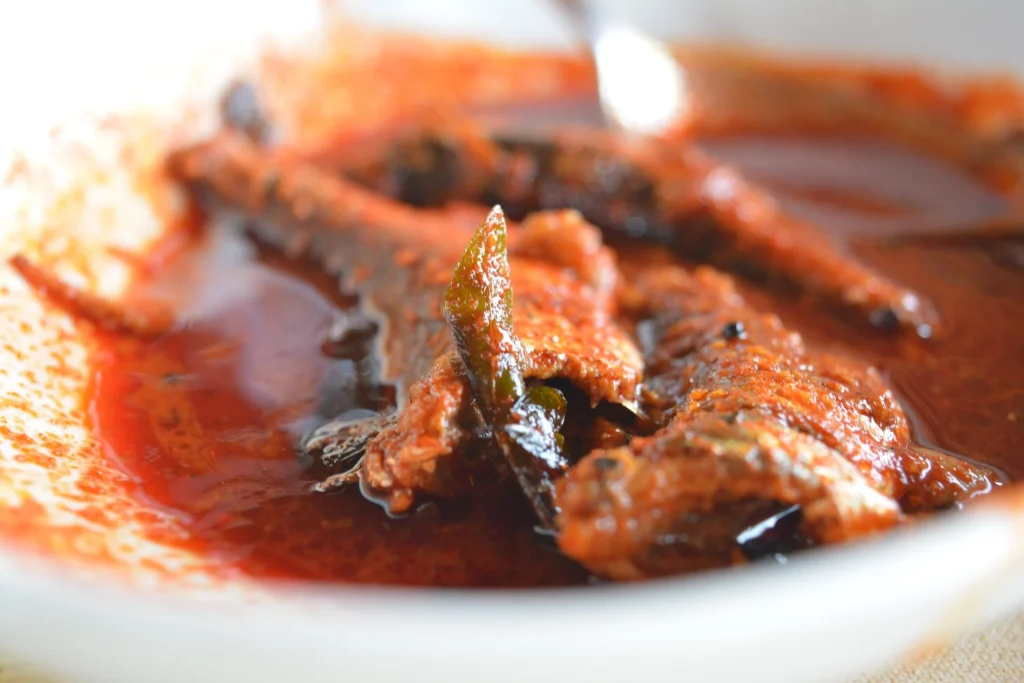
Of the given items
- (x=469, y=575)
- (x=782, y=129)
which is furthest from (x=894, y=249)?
(x=469, y=575)

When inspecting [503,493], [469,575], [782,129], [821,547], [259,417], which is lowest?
[821,547]

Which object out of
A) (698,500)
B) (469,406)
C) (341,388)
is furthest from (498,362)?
(341,388)

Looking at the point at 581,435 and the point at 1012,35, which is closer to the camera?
the point at 581,435

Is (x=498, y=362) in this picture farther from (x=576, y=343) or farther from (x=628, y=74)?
(x=628, y=74)

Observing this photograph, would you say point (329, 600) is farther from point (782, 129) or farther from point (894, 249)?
point (782, 129)

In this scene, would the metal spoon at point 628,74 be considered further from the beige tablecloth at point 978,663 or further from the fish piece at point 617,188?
the beige tablecloth at point 978,663

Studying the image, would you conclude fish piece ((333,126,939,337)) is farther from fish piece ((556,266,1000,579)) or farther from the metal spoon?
fish piece ((556,266,1000,579))

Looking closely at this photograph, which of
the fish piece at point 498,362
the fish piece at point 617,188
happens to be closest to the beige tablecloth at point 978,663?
the fish piece at point 498,362
